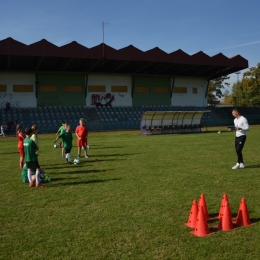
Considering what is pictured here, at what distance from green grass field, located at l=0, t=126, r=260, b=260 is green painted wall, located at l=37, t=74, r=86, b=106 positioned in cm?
3202

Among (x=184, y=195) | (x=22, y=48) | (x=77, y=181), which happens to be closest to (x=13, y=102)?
(x=22, y=48)

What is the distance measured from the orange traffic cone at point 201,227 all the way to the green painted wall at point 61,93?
130 feet

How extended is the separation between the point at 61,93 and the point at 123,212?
38.7m

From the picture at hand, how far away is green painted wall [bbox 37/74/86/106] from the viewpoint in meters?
42.7

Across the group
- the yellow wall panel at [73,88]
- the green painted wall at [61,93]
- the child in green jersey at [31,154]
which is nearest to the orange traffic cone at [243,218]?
the child in green jersey at [31,154]

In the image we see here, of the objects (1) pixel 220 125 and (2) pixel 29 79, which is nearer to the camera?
(2) pixel 29 79

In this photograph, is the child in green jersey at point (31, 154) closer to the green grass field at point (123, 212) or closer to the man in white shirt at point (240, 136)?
the green grass field at point (123, 212)

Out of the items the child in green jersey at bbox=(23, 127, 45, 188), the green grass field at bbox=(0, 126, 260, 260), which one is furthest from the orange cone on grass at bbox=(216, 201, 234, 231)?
the child in green jersey at bbox=(23, 127, 45, 188)

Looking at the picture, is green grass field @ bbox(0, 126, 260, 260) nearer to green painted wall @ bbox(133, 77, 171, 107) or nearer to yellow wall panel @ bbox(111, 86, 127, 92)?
yellow wall panel @ bbox(111, 86, 127, 92)

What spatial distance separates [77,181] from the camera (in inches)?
383

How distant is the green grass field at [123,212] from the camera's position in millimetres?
4789

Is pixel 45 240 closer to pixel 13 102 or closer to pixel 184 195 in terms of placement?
pixel 184 195

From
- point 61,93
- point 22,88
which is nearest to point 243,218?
point 22,88

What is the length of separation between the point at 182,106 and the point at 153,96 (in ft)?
16.7
